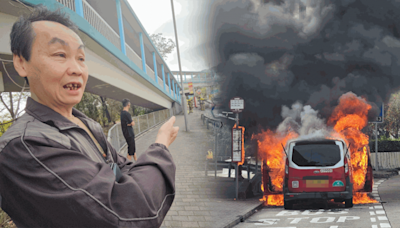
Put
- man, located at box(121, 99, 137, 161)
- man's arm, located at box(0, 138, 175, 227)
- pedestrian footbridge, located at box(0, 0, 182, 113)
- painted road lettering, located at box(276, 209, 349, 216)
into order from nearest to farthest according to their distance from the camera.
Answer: man's arm, located at box(0, 138, 175, 227), pedestrian footbridge, located at box(0, 0, 182, 113), painted road lettering, located at box(276, 209, 349, 216), man, located at box(121, 99, 137, 161)

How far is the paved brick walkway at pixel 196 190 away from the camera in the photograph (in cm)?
376

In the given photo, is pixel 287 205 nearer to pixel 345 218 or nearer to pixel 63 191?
pixel 345 218

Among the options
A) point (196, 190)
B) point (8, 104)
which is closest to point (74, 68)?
point (8, 104)

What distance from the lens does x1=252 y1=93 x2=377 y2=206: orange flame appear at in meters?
7.52

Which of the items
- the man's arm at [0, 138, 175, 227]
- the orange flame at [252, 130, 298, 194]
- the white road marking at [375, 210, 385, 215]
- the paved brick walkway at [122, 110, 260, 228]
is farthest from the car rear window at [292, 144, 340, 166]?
the man's arm at [0, 138, 175, 227]

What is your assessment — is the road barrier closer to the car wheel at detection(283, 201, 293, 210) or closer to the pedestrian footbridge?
the car wheel at detection(283, 201, 293, 210)

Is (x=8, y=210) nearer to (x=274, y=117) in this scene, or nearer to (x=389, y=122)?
(x=274, y=117)

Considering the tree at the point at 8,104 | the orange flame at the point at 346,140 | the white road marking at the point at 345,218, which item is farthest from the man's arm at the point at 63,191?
the orange flame at the point at 346,140

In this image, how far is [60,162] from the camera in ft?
2.52

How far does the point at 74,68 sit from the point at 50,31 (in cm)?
13

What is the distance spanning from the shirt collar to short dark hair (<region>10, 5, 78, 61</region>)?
Result: 0.14m

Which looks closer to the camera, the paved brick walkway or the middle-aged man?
the middle-aged man

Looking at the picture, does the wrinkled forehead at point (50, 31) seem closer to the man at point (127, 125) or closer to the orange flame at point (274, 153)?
the man at point (127, 125)

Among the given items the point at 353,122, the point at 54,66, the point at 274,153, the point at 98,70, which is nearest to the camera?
the point at 54,66
